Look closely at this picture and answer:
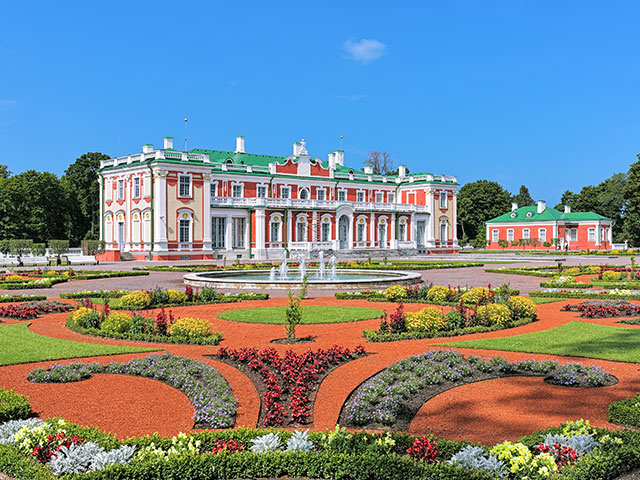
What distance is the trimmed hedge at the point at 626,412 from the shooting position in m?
6.34

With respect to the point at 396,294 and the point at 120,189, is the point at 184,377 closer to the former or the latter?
the point at 396,294

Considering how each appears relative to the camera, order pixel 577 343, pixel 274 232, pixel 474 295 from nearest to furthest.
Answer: pixel 577 343
pixel 474 295
pixel 274 232

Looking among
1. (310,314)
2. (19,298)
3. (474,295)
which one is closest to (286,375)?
(310,314)

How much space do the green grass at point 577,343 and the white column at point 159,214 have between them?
36559 millimetres

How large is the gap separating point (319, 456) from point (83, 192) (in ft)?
213

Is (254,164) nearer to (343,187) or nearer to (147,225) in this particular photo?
(343,187)

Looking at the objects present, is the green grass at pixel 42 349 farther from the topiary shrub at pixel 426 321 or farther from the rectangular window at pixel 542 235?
the rectangular window at pixel 542 235

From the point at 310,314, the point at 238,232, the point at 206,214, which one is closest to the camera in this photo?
the point at 310,314

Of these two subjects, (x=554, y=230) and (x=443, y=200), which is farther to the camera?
(x=554, y=230)

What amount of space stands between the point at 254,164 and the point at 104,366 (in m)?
47.6

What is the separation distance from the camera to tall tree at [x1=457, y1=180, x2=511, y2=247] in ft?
271

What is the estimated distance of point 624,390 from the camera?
7.74 metres

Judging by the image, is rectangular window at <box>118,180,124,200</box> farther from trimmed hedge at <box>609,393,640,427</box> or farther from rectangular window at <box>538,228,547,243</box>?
rectangular window at <box>538,228,547,243</box>

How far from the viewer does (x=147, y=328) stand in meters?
12.1
